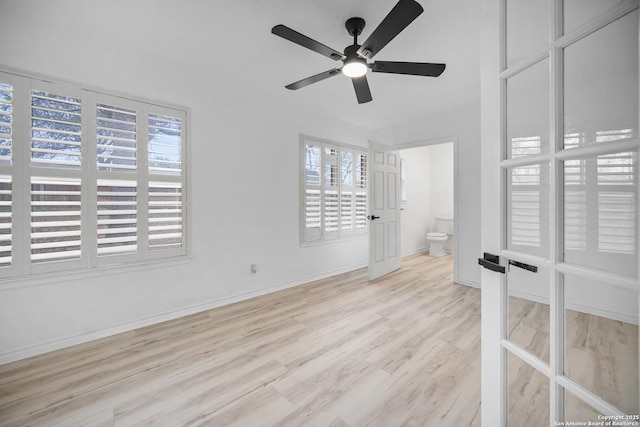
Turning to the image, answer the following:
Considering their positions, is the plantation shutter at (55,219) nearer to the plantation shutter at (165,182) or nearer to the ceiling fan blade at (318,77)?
the plantation shutter at (165,182)

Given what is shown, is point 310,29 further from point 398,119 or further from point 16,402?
point 16,402

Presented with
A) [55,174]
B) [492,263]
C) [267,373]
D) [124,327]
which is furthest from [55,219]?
[492,263]

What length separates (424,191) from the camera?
6500 mm

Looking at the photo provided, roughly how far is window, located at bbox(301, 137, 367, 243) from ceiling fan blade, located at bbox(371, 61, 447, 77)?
6.32 feet

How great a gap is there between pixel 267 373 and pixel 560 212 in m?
1.93

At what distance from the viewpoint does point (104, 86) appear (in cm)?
241

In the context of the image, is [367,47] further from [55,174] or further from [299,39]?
[55,174]

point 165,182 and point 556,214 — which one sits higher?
point 165,182

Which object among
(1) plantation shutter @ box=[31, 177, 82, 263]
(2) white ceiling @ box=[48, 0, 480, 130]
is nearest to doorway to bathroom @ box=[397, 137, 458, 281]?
(2) white ceiling @ box=[48, 0, 480, 130]

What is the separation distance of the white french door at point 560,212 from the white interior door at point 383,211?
2.99 metres

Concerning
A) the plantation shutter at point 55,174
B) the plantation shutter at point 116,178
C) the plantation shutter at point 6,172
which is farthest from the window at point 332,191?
the plantation shutter at point 6,172

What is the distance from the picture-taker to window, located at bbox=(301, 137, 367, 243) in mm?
4008

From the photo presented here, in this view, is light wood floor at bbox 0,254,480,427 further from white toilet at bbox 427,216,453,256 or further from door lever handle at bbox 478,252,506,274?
white toilet at bbox 427,216,453,256

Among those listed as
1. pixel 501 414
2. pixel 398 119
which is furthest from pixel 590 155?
pixel 398 119
